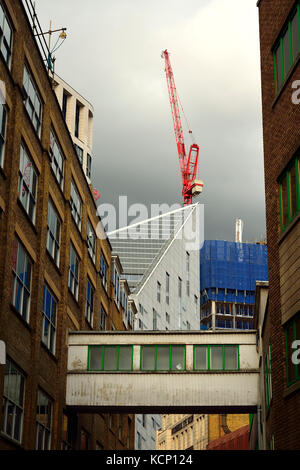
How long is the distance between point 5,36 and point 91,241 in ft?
64.7

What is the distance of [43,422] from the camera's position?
31453 mm

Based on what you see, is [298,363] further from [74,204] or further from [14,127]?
[74,204]

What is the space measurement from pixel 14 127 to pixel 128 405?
1615 cm

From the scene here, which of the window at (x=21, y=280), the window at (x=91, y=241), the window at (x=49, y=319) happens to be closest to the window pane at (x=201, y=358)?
the window at (x=49, y=319)

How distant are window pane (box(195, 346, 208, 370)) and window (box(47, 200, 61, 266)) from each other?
340 inches

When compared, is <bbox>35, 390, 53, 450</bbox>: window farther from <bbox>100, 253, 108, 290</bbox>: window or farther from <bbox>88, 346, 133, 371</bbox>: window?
<bbox>100, 253, 108, 290</bbox>: window

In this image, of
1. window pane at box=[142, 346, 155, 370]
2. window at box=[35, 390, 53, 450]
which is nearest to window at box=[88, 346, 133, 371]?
window pane at box=[142, 346, 155, 370]

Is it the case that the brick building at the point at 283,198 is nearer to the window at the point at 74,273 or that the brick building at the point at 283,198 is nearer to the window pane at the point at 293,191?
the window pane at the point at 293,191

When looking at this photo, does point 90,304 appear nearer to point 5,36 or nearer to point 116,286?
point 116,286

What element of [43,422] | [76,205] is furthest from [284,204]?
[76,205]

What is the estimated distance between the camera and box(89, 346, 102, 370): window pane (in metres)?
37.5

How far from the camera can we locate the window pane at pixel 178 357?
121 ft

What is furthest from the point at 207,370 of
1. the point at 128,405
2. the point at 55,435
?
the point at 55,435

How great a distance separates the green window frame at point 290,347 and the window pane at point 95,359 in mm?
19548
